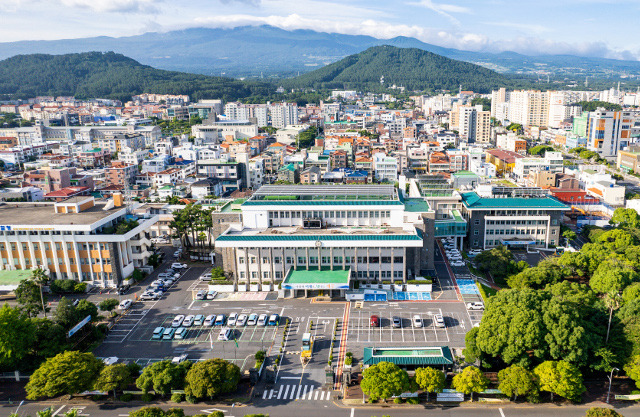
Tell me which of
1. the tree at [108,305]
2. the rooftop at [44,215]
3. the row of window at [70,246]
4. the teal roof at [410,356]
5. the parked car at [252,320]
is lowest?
the parked car at [252,320]

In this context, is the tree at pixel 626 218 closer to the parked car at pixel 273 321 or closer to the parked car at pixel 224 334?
the parked car at pixel 273 321

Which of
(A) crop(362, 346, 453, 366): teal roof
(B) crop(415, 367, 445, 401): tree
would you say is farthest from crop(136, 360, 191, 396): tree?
(B) crop(415, 367, 445, 401): tree

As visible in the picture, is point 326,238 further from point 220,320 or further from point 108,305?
point 108,305

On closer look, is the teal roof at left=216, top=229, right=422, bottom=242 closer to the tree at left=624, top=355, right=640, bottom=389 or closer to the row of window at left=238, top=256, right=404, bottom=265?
the row of window at left=238, top=256, right=404, bottom=265

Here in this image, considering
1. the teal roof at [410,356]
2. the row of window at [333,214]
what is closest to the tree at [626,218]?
the row of window at [333,214]

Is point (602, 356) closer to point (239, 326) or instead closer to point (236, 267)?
point (239, 326)

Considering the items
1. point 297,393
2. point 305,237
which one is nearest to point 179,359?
point 297,393
